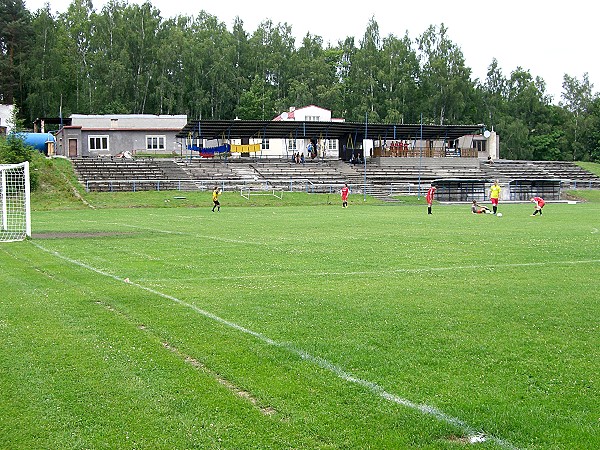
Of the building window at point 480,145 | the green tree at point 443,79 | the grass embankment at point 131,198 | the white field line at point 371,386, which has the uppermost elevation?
the green tree at point 443,79

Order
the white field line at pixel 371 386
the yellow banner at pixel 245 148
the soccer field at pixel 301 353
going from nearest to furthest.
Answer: the white field line at pixel 371 386
the soccer field at pixel 301 353
the yellow banner at pixel 245 148

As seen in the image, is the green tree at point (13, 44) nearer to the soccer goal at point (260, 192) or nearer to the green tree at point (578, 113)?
the soccer goal at point (260, 192)

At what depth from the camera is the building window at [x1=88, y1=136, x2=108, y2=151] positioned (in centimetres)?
7406

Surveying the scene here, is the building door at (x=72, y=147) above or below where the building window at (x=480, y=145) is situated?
below

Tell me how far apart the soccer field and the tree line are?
6883 cm

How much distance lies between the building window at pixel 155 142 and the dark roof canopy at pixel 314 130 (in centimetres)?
983

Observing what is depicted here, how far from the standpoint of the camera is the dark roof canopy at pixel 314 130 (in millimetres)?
63531

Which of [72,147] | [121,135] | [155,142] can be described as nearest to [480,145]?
[155,142]

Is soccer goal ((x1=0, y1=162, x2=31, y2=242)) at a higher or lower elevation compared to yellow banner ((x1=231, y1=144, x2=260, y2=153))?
lower

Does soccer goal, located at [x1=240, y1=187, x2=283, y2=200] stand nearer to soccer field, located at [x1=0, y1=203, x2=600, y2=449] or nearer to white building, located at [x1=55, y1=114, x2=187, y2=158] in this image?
white building, located at [x1=55, y1=114, x2=187, y2=158]

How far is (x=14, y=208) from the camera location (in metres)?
28.8

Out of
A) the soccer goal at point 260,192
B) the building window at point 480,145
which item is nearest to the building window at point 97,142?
the soccer goal at point 260,192

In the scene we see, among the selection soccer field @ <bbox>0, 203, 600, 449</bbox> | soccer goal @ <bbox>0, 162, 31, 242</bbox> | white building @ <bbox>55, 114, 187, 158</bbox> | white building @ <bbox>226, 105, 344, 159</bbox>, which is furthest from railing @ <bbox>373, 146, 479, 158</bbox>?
soccer field @ <bbox>0, 203, 600, 449</bbox>

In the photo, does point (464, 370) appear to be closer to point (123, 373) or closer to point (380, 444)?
point (380, 444)
